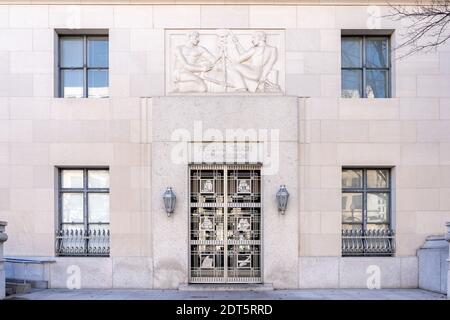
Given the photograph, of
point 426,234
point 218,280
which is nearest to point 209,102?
point 218,280

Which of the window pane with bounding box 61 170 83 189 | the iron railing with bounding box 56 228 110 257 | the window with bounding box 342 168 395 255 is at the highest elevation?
the window pane with bounding box 61 170 83 189

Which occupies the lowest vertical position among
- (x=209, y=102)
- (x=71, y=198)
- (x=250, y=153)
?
(x=71, y=198)

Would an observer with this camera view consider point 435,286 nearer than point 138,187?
Yes

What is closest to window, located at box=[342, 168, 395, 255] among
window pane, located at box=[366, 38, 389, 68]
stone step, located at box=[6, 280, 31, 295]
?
window pane, located at box=[366, 38, 389, 68]

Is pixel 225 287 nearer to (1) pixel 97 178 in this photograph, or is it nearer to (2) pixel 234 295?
(2) pixel 234 295

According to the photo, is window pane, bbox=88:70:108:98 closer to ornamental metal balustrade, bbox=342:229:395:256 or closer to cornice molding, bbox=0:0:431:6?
cornice molding, bbox=0:0:431:6

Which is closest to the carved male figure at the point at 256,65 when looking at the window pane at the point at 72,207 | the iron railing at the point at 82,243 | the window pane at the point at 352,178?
the window pane at the point at 352,178

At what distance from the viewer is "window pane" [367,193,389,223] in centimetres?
1132

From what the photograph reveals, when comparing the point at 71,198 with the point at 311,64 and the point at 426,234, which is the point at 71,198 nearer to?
the point at 311,64

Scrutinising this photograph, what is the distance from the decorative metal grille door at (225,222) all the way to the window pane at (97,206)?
2293 millimetres

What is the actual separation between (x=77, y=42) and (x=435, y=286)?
36.1 ft

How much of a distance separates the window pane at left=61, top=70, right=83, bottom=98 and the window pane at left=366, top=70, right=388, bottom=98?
772 centimetres

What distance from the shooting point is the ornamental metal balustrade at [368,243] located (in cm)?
1113

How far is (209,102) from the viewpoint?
1098cm
